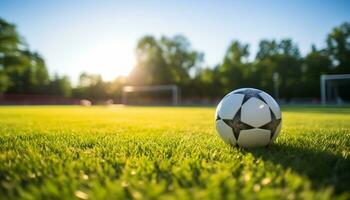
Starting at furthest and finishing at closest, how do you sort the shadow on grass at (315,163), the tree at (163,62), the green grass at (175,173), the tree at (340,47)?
the tree at (163,62) < the tree at (340,47) < the shadow on grass at (315,163) < the green grass at (175,173)

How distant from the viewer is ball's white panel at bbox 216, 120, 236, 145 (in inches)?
134

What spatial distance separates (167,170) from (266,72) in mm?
49791

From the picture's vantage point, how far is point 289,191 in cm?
169

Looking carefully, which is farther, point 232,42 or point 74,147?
point 232,42

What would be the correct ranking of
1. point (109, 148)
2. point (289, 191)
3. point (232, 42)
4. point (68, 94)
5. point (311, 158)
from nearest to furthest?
point (289, 191)
point (311, 158)
point (109, 148)
point (232, 42)
point (68, 94)

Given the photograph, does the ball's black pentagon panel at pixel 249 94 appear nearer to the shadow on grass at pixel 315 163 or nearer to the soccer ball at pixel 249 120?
the soccer ball at pixel 249 120

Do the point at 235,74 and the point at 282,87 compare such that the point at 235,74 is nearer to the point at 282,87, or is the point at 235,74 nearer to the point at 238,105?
the point at 282,87

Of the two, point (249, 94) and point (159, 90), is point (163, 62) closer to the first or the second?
point (159, 90)

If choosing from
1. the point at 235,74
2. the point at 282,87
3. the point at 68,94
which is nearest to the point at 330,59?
the point at 282,87

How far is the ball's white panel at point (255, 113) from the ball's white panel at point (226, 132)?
0.72 feet

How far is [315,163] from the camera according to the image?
249cm

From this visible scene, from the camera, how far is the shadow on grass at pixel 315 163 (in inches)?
77.0

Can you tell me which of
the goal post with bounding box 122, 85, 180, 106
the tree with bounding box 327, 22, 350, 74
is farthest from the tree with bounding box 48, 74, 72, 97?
the tree with bounding box 327, 22, 350, 74

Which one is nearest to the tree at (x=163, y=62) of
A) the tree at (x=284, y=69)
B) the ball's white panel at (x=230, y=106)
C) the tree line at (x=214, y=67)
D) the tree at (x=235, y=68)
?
the tree line at (x=214, y=67)
